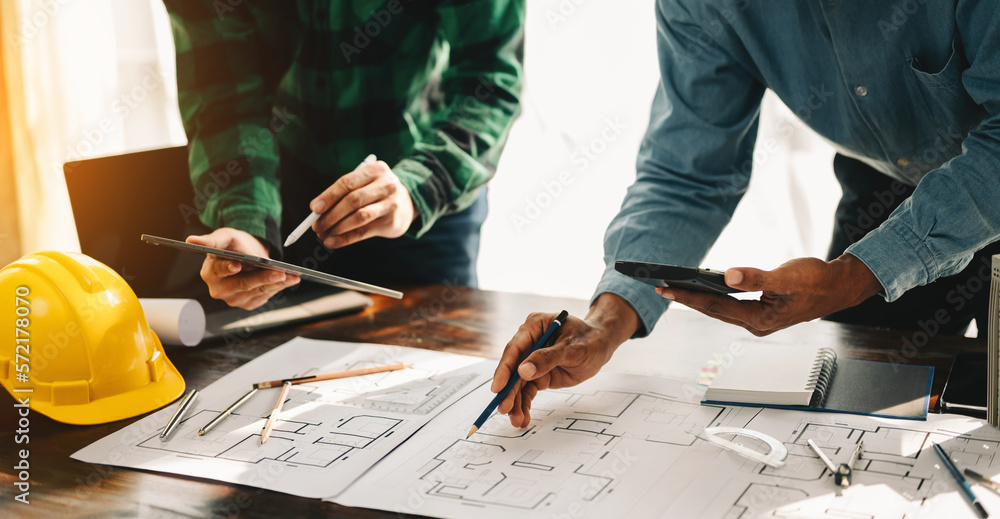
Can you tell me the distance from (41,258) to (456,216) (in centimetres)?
99

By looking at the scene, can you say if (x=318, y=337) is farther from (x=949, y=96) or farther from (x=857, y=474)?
(x=949, y=96)

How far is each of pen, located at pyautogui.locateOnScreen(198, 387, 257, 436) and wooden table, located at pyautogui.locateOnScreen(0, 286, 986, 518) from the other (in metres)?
0.09

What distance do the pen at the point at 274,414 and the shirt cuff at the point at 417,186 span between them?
573mm

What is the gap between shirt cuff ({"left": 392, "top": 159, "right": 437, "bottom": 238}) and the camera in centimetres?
155

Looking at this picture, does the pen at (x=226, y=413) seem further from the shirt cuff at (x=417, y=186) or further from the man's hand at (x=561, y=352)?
the shirt cuff at (x=417, y=186)

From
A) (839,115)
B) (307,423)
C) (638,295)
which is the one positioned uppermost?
(839,115)

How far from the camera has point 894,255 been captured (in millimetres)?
957

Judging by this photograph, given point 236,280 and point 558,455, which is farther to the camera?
point 236,280

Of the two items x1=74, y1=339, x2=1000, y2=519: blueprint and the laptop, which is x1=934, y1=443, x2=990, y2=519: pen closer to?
x1=74, y1=339, x2=1000, y2=519: blueprint

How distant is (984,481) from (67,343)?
1032mm

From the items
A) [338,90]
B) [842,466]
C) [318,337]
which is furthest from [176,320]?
[842,466]

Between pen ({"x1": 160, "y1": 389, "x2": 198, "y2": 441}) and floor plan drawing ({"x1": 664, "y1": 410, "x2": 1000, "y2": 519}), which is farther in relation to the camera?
pen ({"x1": 160, "y1": 389, "x2": 198, "y2": 441})

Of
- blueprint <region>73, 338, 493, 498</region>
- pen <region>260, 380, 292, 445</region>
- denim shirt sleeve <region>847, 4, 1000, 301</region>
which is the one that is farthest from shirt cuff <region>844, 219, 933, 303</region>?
pen <region>260, 380, 292, 445</region>

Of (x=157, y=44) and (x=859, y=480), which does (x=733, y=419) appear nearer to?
(x=859, y=480)
